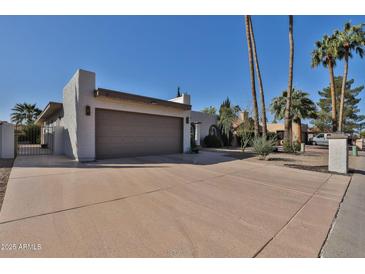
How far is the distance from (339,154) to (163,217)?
24.7 ft

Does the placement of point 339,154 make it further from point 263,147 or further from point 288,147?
point 288,147

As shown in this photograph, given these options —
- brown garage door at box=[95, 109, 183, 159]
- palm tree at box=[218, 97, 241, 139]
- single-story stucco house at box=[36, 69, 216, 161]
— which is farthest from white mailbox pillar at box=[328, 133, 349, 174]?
palm tree at box=[218, 97, 241, 139]

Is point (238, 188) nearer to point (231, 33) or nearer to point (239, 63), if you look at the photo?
point (231, 33)

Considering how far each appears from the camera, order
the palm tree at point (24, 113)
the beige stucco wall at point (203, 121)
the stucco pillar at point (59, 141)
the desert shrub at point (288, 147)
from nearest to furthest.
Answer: the stucco pillar at point (59, 141), the desert shrub at point (288, 147), the beige stucco wall at point (203, 121), the palm tree at point (24, 113)

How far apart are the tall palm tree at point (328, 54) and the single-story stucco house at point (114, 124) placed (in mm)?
15488

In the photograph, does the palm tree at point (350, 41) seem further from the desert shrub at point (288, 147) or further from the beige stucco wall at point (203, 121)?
the beige stucco wall at point (203, 121)

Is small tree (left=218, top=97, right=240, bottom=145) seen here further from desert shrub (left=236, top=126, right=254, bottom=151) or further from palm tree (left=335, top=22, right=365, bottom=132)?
palm tree (left=335, top=22, right=365, bottom=132)

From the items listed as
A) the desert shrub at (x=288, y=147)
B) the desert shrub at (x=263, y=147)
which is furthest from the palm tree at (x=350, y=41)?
the desert shrub at (x=263, y=147)

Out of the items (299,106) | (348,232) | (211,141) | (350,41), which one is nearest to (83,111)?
(348,232)

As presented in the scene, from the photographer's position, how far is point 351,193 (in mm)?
4488

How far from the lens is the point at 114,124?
9.45 metres

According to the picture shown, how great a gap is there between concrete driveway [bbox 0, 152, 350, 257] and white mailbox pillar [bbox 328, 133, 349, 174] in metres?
2.08

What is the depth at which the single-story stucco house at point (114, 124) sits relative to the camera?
27.3 ft

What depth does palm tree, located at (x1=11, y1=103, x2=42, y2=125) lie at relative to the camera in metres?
32.0
